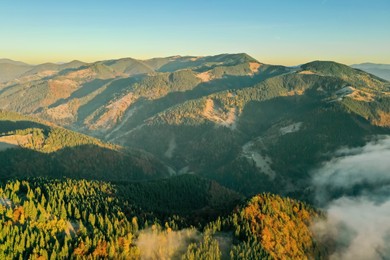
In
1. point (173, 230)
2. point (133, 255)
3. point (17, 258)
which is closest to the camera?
point (17, 258)

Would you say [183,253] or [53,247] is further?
[183,253]

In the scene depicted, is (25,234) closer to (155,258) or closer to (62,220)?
(62,220)

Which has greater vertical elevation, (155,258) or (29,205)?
(29,205)

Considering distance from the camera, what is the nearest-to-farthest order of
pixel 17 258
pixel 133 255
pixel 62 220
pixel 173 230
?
pixel 17 258 < pixel 133 255 < pixel 62 220 < pixel 173 230

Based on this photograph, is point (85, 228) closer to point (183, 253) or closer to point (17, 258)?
point (17, 258)

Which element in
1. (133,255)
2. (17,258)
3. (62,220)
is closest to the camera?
(17,258)

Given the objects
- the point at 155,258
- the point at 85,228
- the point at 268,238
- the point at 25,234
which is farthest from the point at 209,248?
the point at 25,234

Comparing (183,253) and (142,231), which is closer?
(183,253)

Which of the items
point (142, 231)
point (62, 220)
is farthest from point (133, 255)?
point (62, 220)

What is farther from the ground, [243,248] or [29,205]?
[29,205]
